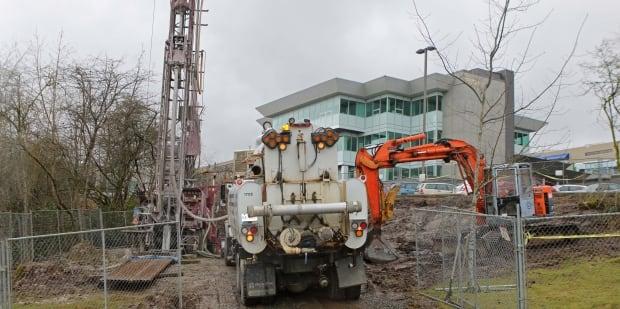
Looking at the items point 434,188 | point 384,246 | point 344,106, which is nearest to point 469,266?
point 384,246

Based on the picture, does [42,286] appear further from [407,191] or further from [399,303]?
[407,191]

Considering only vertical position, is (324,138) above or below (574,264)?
above

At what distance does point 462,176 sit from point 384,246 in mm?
3088

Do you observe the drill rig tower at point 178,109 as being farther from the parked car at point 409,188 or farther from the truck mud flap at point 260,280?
the parked car at point 409,188

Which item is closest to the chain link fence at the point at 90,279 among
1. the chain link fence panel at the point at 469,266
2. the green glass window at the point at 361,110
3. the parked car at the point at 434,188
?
the chain link fence panel at the point at 469,266

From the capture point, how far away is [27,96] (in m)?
21.4

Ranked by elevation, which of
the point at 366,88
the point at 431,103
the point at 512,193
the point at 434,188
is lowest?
the point at 512,193

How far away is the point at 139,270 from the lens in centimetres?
1280

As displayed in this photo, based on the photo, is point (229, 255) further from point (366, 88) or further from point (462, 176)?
point (366, 88)

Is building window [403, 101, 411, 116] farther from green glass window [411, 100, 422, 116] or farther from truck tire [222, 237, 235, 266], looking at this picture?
truck tire [222, 237, 235, 266]

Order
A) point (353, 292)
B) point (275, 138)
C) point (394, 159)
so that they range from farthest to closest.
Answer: point (394, 159) → point (353, 292) → point (275, 138)

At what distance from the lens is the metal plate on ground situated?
11.9m

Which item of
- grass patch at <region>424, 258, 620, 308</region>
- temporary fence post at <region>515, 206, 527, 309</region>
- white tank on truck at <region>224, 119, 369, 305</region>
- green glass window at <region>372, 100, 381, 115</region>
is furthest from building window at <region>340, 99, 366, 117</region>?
temporary fence post at <region>515, 206, 527, 309</region>

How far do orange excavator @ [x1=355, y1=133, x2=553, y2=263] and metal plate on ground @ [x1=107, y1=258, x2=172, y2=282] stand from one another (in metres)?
4.97
